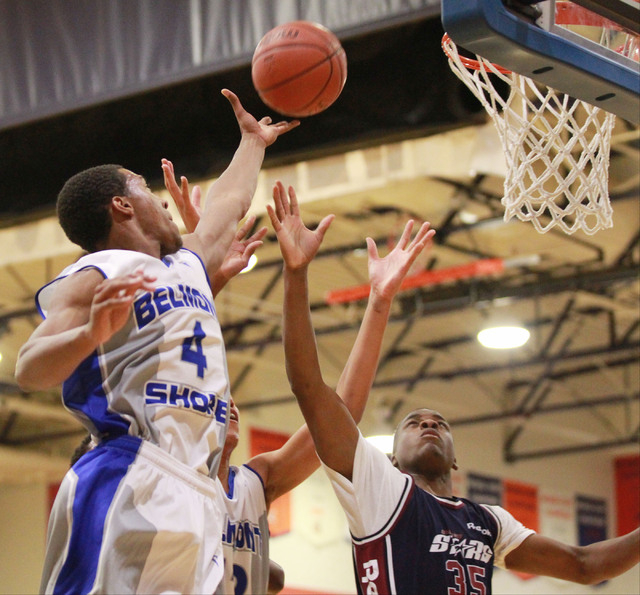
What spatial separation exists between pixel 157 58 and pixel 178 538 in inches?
138

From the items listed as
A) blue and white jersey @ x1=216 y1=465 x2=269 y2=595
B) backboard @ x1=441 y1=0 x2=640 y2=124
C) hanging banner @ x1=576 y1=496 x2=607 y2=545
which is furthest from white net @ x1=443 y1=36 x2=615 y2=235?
hanging banner @ x1=576 y1=496 x2=607 y2=545

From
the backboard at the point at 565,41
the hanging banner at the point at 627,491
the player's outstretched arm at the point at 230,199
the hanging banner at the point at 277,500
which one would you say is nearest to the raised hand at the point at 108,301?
the player's outstretched arm at the point at 230,199

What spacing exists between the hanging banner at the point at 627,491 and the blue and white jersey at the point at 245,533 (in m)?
15.9

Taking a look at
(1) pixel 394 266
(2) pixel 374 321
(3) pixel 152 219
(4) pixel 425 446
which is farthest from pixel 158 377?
(4) pixel 425 446

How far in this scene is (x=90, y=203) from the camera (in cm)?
283

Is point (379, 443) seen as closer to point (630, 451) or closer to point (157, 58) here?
point (630, 451)

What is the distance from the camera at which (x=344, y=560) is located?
50.8 feet

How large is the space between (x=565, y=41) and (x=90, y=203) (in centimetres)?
131

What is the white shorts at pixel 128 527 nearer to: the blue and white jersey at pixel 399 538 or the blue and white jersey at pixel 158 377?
the blue and white jersey at pixel 158 377

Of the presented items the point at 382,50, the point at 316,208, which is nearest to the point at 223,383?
the point at 382,50

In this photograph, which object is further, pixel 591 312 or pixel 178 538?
pixel 591 312

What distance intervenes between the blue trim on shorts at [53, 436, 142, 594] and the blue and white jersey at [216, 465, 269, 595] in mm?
1024

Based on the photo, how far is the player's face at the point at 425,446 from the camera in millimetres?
Result: 3877

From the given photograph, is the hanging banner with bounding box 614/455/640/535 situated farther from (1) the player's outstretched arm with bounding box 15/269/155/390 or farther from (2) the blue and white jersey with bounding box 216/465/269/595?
(1) the player's outstretched arm with bounding box 15/269/155/390
